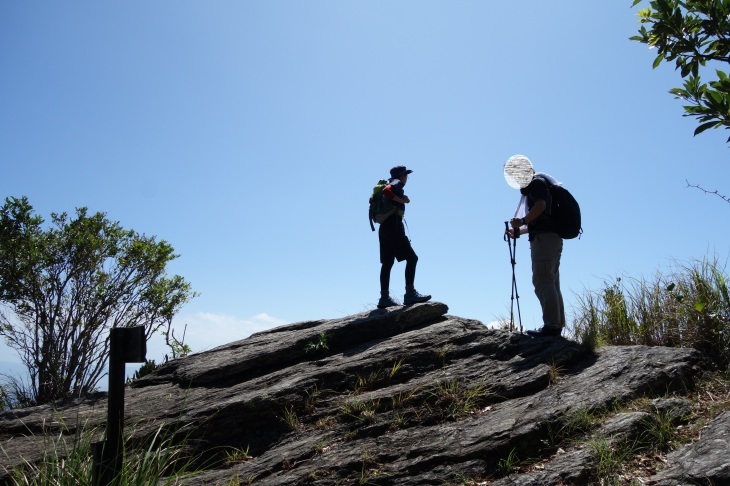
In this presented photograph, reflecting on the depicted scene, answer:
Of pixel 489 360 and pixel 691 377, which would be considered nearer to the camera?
pixel 691 377

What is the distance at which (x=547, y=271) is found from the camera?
7.14 metres

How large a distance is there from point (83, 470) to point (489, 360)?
451 centimetres

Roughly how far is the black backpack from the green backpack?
8.24ft

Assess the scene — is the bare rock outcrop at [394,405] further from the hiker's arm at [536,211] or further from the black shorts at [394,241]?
the hiker's arm at [536,211]

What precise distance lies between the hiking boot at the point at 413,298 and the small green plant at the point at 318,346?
147 cm

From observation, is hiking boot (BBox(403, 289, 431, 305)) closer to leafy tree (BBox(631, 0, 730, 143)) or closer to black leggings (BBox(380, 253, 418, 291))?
black leggings (BBox(380, 253, 418, 291))

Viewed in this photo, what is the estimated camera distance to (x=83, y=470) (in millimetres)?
4480

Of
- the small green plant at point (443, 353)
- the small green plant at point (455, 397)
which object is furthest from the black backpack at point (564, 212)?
the small green plant at point (455, 397)

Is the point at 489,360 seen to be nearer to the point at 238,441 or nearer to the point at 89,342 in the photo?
the point at 238,441

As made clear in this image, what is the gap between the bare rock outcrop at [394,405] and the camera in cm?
518

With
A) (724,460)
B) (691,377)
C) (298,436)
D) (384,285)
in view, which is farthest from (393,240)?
(724,460)

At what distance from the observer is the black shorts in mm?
8805

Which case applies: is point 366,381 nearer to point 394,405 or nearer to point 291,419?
point 394,405

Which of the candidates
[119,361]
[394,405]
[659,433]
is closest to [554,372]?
[659,433]
